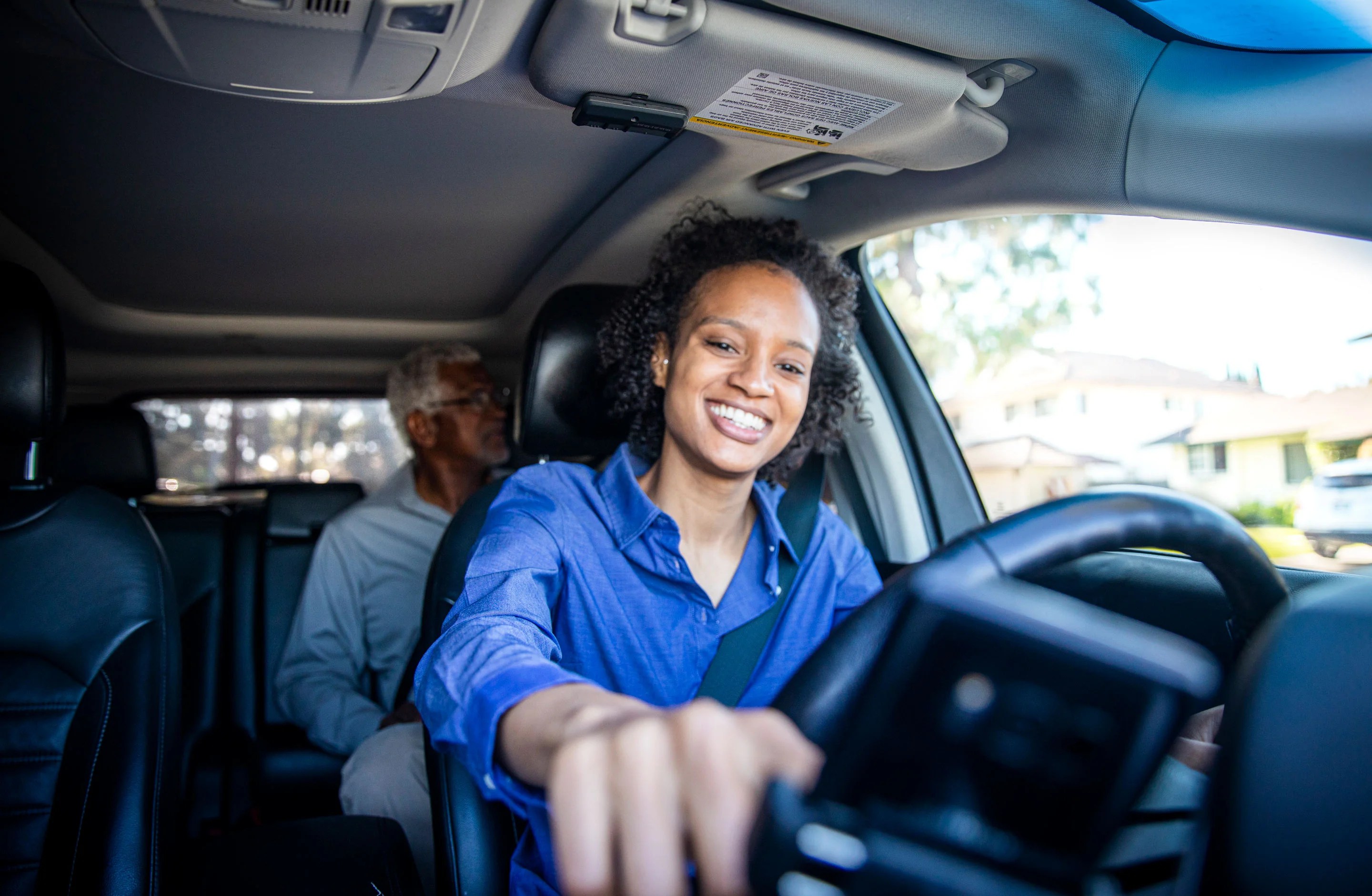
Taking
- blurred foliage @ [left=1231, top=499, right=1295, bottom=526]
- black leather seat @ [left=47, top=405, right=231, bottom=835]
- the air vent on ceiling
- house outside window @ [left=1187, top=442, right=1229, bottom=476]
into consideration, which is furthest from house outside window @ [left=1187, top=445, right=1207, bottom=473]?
black leather seat @ [left=47, top=405, right=231, bottom=835]

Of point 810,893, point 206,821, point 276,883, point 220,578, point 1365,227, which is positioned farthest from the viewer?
point 220,578

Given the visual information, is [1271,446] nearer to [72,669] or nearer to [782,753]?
[782,753]

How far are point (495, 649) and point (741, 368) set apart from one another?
30.8 inches

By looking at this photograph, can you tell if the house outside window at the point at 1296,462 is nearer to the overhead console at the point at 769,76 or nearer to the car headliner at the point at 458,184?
the car headliner at the point at 458,184

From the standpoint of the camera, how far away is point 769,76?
3.95 feet

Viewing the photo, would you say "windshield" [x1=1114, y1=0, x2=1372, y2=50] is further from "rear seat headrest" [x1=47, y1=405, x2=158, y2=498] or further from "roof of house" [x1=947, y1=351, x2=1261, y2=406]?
"rear seat headrest" [x1=47, y1=405, x2=158, y2=498]

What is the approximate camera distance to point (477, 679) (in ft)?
2.64

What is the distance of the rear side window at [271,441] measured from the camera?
335 cm

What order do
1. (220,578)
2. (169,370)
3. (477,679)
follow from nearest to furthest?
(477,679) < (220,578) < (169,370)

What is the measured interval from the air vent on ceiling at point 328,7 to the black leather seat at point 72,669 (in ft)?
2.89

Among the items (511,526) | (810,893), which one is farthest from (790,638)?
(810,893)

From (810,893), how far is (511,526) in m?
0.91

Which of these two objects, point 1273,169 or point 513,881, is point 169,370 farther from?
point 1273,169

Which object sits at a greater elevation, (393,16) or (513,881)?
(393,16)
